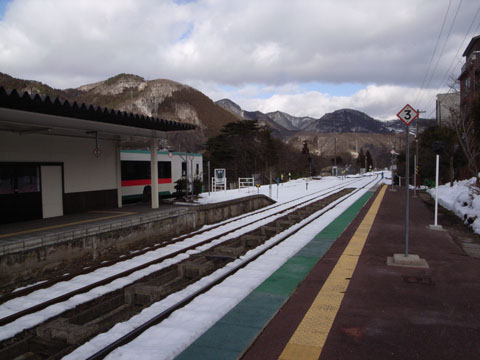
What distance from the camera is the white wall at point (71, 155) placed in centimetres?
1113

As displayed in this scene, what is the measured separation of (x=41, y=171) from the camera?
11977 millimetres

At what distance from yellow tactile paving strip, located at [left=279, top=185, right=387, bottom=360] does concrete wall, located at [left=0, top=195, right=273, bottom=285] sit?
6.21 meters

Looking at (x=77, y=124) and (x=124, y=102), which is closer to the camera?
(x=77, y=124)

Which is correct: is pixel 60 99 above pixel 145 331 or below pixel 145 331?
above

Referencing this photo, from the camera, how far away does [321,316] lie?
5070mm

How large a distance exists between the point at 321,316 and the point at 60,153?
10.9 metres

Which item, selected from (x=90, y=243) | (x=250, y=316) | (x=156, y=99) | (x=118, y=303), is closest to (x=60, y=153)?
(x=90, y=243)

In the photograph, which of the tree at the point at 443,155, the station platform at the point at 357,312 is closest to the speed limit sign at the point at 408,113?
the station platform at the point at 357,312

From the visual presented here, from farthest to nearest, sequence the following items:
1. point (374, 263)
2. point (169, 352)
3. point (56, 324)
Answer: point (374, 263) → point (56, 324) → point (169, 352)

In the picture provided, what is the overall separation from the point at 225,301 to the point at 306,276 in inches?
75.7

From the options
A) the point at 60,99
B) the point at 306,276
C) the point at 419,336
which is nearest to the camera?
the point at 419,336

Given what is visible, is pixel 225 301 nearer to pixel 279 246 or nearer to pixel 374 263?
pixel 374 263

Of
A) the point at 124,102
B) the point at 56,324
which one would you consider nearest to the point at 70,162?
the point at 56,324

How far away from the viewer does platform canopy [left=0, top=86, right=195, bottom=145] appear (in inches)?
354
